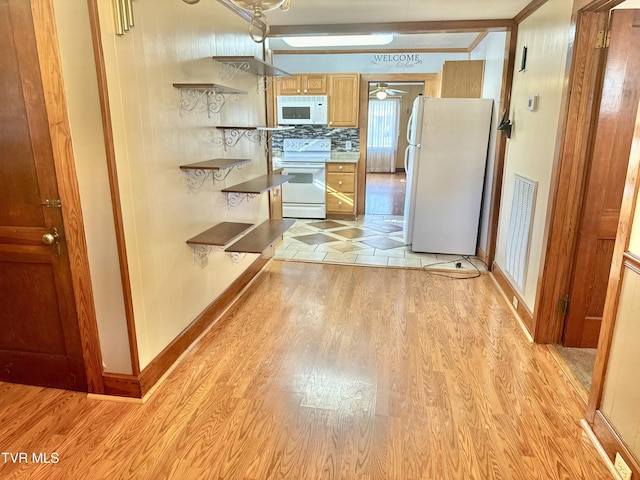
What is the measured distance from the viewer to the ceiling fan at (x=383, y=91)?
29.0ft

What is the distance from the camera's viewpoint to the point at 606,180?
241 cm

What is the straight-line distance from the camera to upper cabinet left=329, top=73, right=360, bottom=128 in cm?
587

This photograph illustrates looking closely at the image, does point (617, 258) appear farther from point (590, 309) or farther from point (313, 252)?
point (313, 252)

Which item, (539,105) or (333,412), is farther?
(539,105)

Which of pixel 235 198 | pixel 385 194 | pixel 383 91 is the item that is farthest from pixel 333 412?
pixel 383 91

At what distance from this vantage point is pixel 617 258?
5.80 feet

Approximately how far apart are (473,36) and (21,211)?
4.89 meters

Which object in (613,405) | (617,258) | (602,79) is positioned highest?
(602,79)

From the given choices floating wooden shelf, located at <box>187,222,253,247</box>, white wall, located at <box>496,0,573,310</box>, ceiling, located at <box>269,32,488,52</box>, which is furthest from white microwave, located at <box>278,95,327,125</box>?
floating wooden shelf, located at <box>187,222,253,247</box>

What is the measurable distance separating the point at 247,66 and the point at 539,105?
2.04 metres

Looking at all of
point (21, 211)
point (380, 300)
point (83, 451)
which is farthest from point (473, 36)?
point (83, 451)

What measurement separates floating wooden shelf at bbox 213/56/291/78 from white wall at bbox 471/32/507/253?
2.00 metres

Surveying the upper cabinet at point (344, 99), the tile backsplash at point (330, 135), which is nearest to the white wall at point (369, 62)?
the upper cabinet at point (344, 99)

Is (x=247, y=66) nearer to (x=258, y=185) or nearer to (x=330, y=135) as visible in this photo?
(x=258, y=185)
